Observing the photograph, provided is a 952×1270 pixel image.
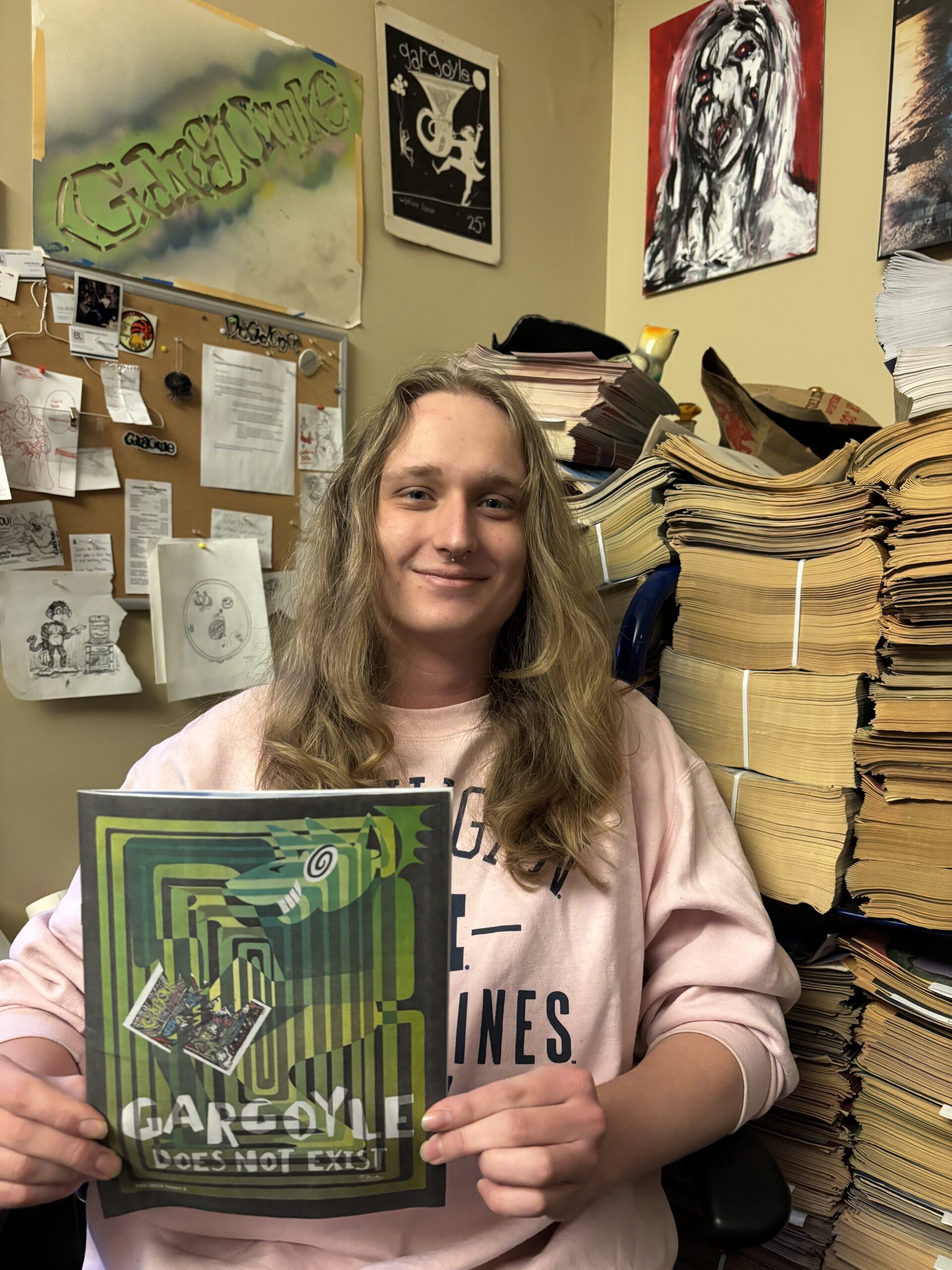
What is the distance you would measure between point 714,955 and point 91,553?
3.62 ft

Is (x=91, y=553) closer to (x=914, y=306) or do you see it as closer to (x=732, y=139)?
(x=914, y=306)

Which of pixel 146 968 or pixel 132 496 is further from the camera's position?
pixel 132 496

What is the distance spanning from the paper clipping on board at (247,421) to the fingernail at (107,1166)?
111 centimetres

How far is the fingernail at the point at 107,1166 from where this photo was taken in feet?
2.00

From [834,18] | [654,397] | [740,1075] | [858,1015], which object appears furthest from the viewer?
[834,18]

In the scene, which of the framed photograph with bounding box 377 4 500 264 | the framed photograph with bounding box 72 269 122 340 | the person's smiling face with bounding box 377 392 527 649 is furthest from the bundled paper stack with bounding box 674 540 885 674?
the framed photograph with bounding box 377 4 500 264

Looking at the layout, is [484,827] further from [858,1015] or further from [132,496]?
[132,496]

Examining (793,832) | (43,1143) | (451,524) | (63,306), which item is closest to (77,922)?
(43,1143)

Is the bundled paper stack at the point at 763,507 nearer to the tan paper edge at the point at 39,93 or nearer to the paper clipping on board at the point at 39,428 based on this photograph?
the paper clipping on board at the point at 39,428

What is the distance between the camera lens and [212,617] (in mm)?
1481

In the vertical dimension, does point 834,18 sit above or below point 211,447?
above

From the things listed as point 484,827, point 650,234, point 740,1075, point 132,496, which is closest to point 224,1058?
point 484,827

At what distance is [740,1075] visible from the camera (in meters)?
0.81

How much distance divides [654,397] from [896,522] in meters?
0.50
